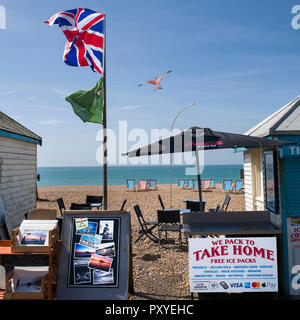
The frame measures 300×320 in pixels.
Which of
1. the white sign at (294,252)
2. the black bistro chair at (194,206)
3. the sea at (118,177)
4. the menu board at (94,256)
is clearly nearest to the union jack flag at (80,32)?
the menu board at (94,256)

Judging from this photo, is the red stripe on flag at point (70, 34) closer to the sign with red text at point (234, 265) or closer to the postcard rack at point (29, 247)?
the postcard rack at point (29, 247)

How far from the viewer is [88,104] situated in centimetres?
625

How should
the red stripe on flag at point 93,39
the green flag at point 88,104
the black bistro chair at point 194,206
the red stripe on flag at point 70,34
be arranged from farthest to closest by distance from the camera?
the black bistro chair at point 194,206 → the red stripe on flag at point 70,34 → the red stripe on flag at point 93,39 → the green flag at point 88,104

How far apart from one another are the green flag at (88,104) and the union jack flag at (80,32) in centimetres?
89

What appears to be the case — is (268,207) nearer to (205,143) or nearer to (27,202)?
(205,143)

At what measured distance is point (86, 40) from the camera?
693cm

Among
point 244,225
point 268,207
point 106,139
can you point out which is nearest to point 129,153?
point 106,139

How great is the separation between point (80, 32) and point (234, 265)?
561cm

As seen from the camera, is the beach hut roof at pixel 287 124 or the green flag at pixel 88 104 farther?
the green flag at pixel 88 104

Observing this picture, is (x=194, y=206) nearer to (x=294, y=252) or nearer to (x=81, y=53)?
(x=294, y=252)

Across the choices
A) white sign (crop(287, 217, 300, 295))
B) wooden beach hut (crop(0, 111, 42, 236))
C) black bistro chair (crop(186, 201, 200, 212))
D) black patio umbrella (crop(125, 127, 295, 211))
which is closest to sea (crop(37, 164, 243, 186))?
wooden beach hut (crop(0, 111, 42, 236))

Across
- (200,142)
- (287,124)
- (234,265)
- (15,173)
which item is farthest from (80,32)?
(234,265)

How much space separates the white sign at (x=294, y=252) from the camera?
4.87 m
